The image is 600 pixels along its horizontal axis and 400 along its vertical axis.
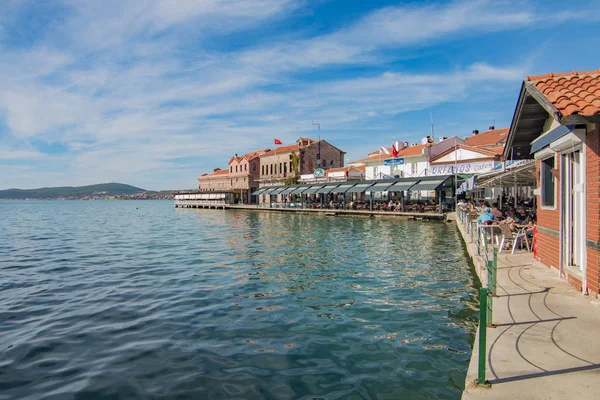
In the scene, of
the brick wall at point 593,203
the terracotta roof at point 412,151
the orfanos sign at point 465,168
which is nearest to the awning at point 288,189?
the terracotta roof at point 412,151

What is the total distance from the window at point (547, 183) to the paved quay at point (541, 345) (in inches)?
78.6

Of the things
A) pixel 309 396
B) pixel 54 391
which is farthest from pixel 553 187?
pixel 54 391

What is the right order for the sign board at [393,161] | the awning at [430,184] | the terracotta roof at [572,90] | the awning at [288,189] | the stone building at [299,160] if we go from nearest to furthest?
the terracotta roof at [572,90] < the awning at [430,184] < the sign board at [393,161] < the awning at [288,189] < the stone building at [299,160]

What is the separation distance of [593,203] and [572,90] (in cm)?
167

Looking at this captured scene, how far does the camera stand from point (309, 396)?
4781 mm

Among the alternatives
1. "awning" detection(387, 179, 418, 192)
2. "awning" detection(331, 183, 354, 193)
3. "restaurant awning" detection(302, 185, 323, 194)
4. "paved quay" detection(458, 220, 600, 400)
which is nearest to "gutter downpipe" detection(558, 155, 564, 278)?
"paved quay" detection(458, 220, 600, 400)

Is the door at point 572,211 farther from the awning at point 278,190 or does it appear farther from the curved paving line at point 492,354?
the awning at point 278,190

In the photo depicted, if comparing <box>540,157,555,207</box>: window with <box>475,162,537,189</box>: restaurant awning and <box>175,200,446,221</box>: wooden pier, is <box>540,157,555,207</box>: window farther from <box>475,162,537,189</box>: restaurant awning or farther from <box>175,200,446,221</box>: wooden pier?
<box>175,200,446,221</box>: wooden pier

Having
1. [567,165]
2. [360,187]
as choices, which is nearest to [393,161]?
[360,187]

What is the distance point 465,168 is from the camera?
36.3 meters

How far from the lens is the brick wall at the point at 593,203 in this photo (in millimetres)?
5832

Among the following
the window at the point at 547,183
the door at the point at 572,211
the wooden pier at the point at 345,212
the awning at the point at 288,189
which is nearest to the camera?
the door at the point at 572,211

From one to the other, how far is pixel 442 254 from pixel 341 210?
26.5 meters

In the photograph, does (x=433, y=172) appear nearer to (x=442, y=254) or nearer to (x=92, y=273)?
(x=442, y=254)
